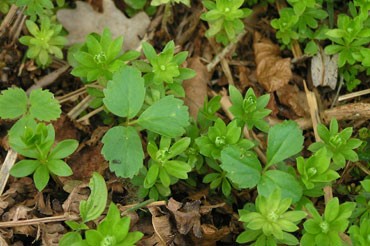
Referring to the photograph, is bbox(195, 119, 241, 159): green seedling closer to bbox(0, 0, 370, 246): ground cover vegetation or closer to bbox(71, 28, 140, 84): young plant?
bbox(0, 0, 370, 246): ground cover vegetation

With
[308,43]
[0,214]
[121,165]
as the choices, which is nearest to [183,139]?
[121,165]

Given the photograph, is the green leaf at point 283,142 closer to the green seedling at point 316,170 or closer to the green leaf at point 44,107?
the green seedling at point 316,170

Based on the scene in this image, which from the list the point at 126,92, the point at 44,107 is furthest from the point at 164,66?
the point at 44,107

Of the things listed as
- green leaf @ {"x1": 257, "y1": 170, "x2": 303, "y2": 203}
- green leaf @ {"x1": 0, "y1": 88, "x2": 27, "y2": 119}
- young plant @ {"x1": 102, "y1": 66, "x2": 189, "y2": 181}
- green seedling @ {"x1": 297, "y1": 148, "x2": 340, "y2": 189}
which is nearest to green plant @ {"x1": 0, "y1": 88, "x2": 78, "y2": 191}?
green leaf @ {"x1": 0, "y1": 88, "x2": 27, "y2": 119}

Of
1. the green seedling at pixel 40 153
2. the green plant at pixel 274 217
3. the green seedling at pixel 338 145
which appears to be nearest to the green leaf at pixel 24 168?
the green seedling at pixel 40 153

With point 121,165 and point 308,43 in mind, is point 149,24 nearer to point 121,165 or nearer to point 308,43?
point 308,43
